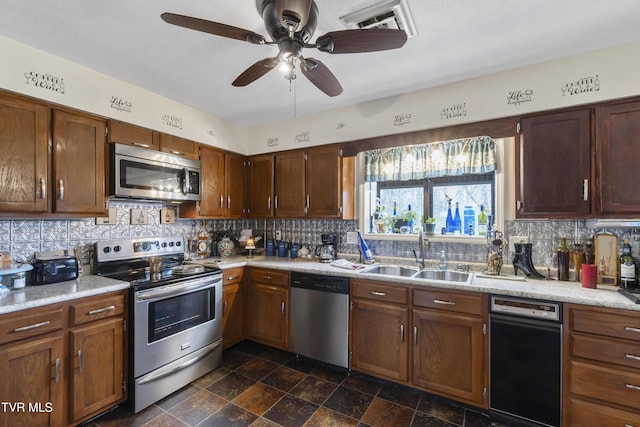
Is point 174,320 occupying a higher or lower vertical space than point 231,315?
higher

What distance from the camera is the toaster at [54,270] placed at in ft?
6.50

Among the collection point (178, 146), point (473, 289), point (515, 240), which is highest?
point (178, 146)

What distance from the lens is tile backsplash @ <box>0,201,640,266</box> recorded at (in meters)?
2.08

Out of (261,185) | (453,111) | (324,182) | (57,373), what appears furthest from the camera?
(261,185)

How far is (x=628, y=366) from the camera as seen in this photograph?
1.58 meters

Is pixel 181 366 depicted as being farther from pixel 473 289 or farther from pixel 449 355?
pixel 473 289

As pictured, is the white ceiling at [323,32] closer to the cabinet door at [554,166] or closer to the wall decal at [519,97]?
the wall decal at [519,97]

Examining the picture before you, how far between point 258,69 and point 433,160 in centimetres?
189

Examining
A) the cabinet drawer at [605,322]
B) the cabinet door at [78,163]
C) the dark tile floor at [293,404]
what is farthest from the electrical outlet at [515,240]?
the cabinet door at [78,163]

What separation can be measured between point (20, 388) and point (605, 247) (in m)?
3.78

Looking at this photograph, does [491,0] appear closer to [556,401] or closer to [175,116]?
[556,401]

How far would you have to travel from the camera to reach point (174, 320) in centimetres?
228

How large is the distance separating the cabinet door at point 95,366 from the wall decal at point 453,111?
297 centimetres

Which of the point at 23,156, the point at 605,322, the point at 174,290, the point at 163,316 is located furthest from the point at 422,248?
the point at 23,156
